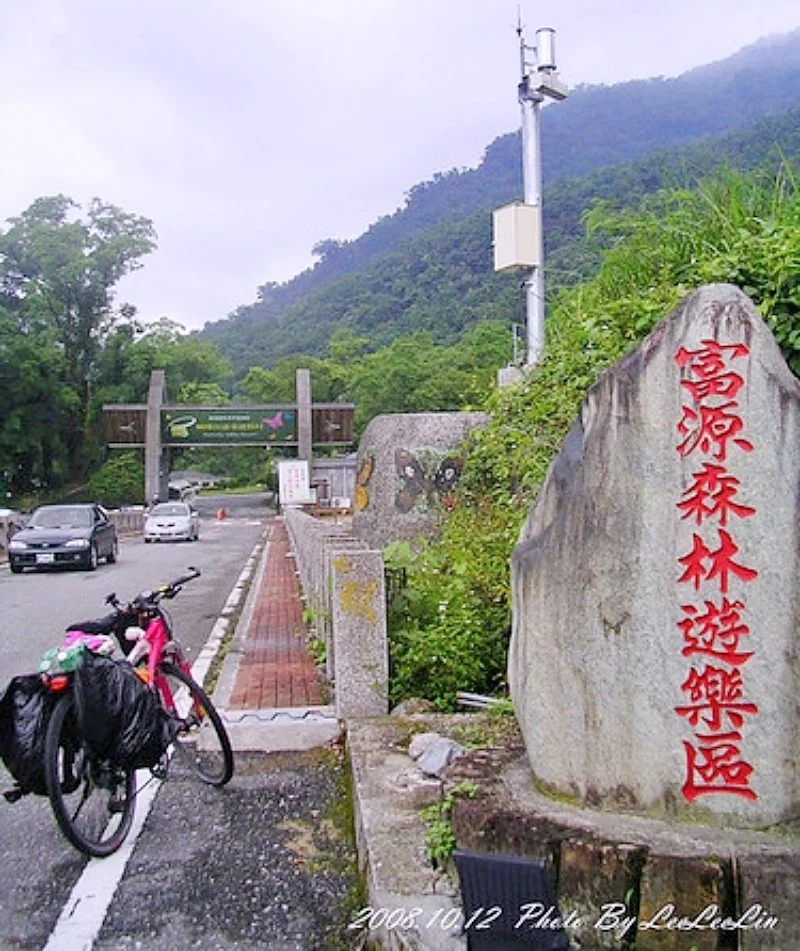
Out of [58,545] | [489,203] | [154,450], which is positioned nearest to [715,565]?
[58,545]

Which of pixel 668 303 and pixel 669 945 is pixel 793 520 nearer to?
pixel 669 945

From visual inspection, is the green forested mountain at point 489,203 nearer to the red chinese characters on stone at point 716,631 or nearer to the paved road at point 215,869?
the red chinese characters on stone at point 716,631

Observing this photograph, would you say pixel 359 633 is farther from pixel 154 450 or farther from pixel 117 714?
pixel 154 450

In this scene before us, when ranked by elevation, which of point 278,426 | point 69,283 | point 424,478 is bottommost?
point 424,478

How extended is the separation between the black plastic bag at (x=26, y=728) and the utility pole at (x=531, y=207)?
29.2 feet

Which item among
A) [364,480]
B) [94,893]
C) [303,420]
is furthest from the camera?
[303,420]

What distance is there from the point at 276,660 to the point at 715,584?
206 inches

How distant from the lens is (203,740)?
5570 millimetres

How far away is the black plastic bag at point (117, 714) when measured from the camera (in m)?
4.16

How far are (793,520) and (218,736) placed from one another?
314cm

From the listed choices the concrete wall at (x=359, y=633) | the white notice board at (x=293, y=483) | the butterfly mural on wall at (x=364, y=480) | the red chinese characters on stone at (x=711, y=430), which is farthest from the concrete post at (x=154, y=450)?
the red chinese characters on stone at (x=711, y=430)

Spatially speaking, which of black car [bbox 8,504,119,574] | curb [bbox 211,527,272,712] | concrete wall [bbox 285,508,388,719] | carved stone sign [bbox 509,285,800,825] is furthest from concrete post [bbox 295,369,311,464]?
carved stone sign [bbox 509,285,800,825]

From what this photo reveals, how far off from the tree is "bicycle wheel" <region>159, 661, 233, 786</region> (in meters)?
51.8

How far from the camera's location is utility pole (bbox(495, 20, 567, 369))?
13.8 meters
